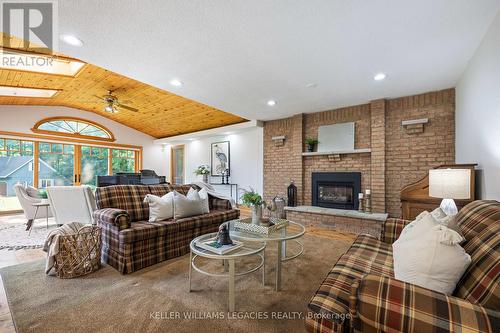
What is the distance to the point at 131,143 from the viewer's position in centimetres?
767

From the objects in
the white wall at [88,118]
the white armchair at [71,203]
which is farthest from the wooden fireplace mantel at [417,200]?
the white wall at [88,118]

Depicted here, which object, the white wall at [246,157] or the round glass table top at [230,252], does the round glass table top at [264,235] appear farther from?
the white wall at [246,157]

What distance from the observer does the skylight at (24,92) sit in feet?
15.6

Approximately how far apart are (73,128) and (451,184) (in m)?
8.33

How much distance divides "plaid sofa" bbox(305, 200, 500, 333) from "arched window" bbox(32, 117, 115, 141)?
767 centimetres

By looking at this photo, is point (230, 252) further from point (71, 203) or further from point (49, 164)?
point (49, 164)

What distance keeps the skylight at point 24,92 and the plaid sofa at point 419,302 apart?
6.76 metres

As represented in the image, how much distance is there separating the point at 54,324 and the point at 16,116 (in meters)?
6.36

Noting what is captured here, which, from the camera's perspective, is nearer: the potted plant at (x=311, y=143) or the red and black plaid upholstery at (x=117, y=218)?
the red and black plaid upholstery at (x=117, y=218)

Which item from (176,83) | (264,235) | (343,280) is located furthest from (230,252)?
(176,83)

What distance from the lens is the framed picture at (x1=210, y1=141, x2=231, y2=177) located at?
659 centimetres

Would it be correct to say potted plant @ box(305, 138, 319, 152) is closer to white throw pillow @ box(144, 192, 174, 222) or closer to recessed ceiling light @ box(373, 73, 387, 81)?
recessed ceiling light @ box(373, 73, 387, 81)

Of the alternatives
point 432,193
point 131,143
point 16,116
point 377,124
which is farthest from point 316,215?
point 16,116

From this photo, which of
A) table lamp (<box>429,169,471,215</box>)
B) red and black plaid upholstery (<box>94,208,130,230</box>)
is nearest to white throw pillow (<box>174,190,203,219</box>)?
red and black plaid upholstery (<box>94,208,130,230</box>)
